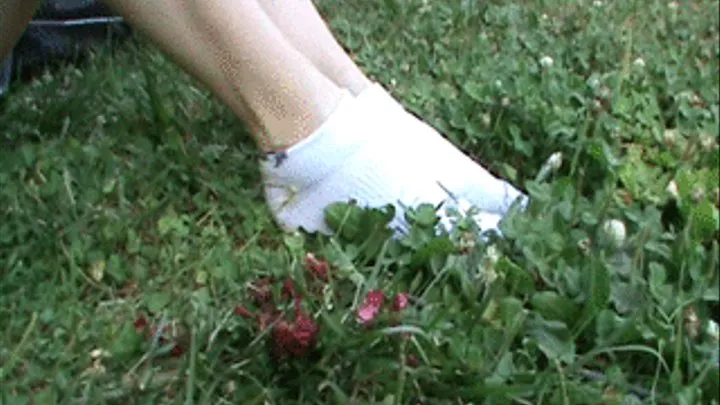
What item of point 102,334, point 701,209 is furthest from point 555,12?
point 102,334

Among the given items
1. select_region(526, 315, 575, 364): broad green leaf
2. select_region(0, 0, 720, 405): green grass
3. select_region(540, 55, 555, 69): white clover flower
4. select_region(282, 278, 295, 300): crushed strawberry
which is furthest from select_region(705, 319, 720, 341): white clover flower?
select_region(540, 55, 555, 69): white clover flower

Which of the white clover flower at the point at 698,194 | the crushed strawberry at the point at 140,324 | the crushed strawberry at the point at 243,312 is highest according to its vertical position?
the white clover flower at the point at 698,194

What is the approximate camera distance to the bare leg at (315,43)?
1.53 metres

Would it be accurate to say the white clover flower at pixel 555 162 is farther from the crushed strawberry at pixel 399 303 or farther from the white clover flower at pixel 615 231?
the crushed strawberry at pixel 399 303

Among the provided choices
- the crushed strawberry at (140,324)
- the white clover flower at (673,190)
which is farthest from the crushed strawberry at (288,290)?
the white clover flower at (673,190)

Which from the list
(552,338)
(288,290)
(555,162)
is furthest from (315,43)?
(552,338)

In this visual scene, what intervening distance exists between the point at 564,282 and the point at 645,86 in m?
0.64

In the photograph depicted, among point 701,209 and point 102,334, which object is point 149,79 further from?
point 701,209

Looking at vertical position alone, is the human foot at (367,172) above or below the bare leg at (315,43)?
below

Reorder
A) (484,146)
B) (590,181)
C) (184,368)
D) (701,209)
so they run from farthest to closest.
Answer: (484,146) < (590,181) < (701,209) < (184,368)

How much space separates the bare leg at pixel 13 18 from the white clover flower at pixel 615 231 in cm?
75

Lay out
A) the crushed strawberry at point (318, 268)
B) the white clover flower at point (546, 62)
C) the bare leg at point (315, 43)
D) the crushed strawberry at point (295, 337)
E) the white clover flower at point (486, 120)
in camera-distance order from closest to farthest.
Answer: the crushed strawberry at point (295, 337)
the crushed strawberry at point (318, 268)
the bare leg at point (315, 43)
the white clover flower at point (486, 120)
the white clover flower at point (546, 62)

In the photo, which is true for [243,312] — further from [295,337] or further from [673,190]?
[673,190]

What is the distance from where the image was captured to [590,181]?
1.53 metres
